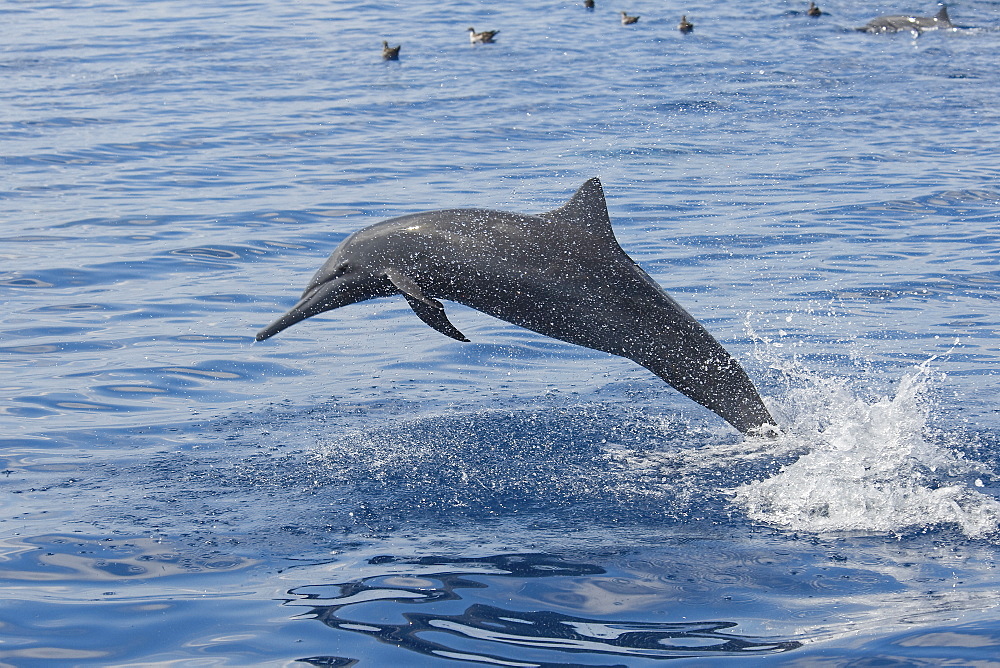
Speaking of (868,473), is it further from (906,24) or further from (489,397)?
(906,24)

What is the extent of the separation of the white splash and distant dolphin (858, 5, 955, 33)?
2402 cm

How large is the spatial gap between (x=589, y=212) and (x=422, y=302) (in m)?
1.26

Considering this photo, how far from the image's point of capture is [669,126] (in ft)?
69.7

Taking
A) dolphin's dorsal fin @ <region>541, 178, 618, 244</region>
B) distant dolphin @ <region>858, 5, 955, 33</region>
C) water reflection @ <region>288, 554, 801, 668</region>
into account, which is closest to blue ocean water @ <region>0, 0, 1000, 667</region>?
water reflection @ <region>288, 554, 801, 668</region>

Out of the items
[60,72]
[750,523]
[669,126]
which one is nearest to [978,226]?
[669,126]

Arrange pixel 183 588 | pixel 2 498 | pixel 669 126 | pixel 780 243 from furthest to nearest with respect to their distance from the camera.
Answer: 1. pixel 669 126
2. pixel 780 243
3. pixel 2 498
4. pixel 183 588

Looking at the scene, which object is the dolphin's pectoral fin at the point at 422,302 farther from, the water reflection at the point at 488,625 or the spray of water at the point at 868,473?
the spray of water at the point at 868,473

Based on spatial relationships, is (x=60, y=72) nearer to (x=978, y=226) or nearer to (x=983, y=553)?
(x=978, y=226)

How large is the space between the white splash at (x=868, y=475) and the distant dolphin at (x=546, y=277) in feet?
3.48

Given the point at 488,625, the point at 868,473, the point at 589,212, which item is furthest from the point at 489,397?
the point at 488,625

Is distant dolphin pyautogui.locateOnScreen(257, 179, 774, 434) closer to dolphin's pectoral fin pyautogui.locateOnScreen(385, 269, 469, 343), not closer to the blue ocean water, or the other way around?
dolphin's pectoral fin pyautogui.locateOnScreen(385, 269, 469, 343)

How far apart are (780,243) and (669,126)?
716cm

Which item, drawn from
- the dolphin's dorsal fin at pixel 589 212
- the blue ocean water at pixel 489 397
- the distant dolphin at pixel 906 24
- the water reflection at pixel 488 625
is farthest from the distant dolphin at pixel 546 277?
the distant dolphin at pixel 906 24

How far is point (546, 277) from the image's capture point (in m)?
8.21
